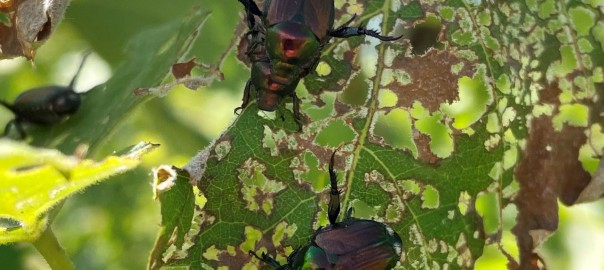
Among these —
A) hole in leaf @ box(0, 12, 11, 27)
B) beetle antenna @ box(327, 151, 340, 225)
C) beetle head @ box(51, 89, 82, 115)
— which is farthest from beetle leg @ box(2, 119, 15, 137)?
beetle antenna @ box(327, 151, 340, 225)

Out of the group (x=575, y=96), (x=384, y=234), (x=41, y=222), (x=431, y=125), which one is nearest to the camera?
(x=41, y=222)

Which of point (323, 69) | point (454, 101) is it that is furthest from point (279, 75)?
point (454, 101)

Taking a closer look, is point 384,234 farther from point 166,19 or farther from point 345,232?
point 166,19

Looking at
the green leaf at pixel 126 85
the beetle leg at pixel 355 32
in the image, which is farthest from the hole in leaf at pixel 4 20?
the beetle leg at pixel 355 32

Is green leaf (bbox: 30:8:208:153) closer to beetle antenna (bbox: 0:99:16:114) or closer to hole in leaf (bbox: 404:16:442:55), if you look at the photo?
beetle antenna (bbox: 0:99:16:114)

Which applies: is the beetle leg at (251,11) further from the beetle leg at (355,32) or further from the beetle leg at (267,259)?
the beetle leg at (267,259)

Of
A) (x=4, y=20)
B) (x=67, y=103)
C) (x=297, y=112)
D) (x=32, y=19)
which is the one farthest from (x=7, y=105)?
(x=297, y=112)
